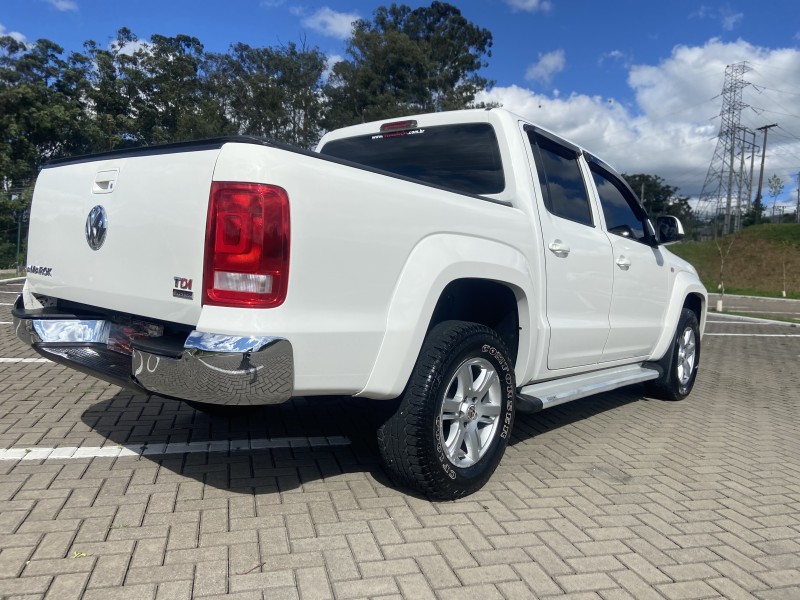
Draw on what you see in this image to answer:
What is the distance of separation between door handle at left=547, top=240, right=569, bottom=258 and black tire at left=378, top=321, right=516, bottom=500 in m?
0.79

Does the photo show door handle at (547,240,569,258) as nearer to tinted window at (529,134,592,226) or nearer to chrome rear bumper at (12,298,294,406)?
tinted window at (529,134,592,226)

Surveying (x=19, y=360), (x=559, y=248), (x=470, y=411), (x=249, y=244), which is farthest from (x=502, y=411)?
(x=19, y=360)

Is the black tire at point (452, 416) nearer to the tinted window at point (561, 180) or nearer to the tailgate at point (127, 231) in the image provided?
the tailgate at point (127, 231)

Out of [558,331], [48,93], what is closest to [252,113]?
[48,93]

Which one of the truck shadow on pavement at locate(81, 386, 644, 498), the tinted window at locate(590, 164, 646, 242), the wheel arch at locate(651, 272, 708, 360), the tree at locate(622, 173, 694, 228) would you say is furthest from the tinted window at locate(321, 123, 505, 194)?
the tree at locate(622, 173, 694, 228)

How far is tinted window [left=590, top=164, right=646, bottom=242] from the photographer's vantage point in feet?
15.4

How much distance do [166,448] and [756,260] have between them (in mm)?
46202

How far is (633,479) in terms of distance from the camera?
362 centimetres

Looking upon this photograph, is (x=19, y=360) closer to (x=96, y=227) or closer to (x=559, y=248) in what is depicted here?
(x=96, y=227)

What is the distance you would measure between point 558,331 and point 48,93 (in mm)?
39223

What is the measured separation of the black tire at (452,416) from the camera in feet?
9.29

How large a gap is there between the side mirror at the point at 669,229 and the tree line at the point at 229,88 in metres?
29.4

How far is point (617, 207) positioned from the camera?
4934mm

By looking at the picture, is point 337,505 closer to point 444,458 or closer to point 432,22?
point 444,458
